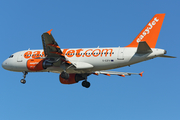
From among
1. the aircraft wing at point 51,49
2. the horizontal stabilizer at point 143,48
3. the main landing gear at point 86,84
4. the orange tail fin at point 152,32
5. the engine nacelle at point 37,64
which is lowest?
the main landing gear at point 86,84

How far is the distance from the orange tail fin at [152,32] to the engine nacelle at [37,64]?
9.61m

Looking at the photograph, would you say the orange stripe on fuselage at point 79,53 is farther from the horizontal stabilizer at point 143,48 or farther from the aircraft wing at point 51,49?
the horizontal stabilizer at point 143,48

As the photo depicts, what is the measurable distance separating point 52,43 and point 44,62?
123 inches

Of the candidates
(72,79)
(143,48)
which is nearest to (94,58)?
(143,48)

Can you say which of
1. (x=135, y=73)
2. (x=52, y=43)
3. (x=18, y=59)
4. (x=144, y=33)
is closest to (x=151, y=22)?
(x=144, y=33)

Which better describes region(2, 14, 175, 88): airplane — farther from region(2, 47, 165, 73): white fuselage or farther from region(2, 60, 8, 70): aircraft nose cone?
region(2, 60, 8, 70): aircraft nose cone

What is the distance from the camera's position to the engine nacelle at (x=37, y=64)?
34.4 meters

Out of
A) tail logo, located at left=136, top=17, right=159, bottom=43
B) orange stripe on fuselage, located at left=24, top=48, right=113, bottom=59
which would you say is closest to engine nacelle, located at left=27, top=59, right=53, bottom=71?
orange stripe on fuselage, located at left=24, top=48, right=113, bottom=59

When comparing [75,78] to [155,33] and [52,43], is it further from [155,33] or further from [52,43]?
[155,33]

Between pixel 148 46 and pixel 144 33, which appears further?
pixel 144 33

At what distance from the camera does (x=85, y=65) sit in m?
34.5

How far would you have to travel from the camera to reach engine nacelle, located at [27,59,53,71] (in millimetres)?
34353

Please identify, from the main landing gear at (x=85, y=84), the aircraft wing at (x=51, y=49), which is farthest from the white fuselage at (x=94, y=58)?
the main landing gear at (x=85, y=84)

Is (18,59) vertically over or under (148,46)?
over
